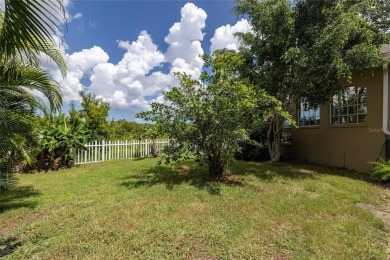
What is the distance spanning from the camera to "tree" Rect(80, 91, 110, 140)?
43.1 ft

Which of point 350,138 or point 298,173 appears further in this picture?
point 350,138

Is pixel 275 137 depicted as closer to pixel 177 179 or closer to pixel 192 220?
pixel 177 179

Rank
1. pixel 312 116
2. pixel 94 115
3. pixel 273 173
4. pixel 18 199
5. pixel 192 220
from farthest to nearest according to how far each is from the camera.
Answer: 1. pixel 94 115
2. pixel 312 116
3. pixel 273 173
4. pixel 18 199
5. pixel 192 220

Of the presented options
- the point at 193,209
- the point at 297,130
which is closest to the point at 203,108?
the point at 193,209

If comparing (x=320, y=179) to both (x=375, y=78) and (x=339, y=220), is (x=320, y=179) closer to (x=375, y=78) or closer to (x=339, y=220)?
(x=339, y=220)

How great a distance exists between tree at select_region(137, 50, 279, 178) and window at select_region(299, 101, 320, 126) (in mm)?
4703

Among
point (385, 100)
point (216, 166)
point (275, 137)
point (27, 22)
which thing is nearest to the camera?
point (27, 22)

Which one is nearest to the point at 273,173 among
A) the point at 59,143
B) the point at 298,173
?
the point at 298,173

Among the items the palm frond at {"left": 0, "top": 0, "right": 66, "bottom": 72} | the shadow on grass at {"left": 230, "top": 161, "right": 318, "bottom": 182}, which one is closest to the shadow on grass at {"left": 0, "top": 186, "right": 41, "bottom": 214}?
the palm frond at {"left": 0, "top": 0, "right": 66, "bottom": 72}

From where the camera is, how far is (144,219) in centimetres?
407

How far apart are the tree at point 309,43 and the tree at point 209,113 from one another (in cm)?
197

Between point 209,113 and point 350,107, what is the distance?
6.37 m

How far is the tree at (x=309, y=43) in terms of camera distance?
272 inches

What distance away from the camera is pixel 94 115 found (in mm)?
13180
